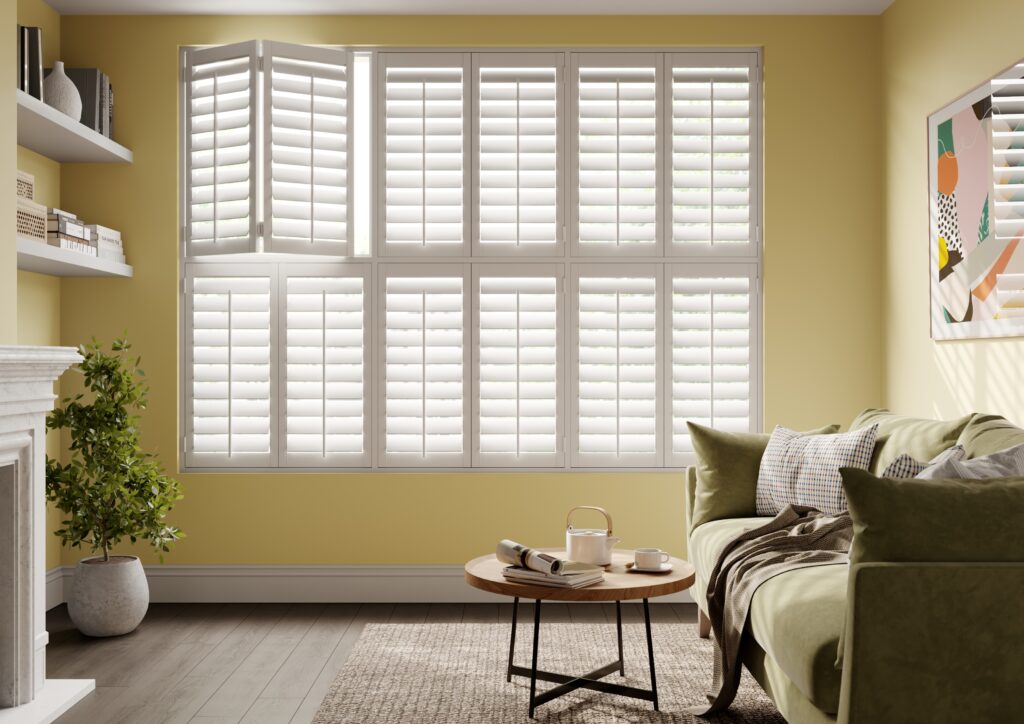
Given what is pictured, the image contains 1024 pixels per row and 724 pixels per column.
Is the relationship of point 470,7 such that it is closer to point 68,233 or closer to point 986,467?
point 68,233

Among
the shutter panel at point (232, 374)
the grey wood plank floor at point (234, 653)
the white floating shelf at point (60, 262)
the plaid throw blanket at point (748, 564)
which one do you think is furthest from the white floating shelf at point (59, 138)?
the plaid throw blanket at point (748, 564)

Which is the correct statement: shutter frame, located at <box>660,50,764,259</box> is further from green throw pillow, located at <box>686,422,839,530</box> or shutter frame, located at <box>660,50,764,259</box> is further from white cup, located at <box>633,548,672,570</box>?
white cup, located at <box>633,548,672,570</box>

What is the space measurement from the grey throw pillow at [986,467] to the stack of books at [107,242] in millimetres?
3508

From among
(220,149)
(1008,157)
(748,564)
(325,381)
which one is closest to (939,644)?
(748,564)

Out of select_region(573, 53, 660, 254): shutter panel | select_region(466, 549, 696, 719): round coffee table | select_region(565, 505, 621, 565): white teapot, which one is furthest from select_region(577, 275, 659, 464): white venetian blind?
select_region(565, 505, 621, 565): white teapot

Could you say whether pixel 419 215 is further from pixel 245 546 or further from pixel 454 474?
pixel 245 546

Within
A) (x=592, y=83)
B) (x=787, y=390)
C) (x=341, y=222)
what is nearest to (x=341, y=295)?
(x=341, y=222)

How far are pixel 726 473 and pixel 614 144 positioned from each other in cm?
172

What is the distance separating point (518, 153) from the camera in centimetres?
413

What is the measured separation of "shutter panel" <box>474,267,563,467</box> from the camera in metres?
4.12

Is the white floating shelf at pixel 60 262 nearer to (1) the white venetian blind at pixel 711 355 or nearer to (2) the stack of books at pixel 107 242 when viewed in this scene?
(2) the stack of books at pixel 107 242

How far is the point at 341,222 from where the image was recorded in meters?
4.11

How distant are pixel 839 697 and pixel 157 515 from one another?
2.85 meters

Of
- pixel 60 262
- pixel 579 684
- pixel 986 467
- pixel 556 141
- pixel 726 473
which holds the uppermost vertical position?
pixel 556 141
